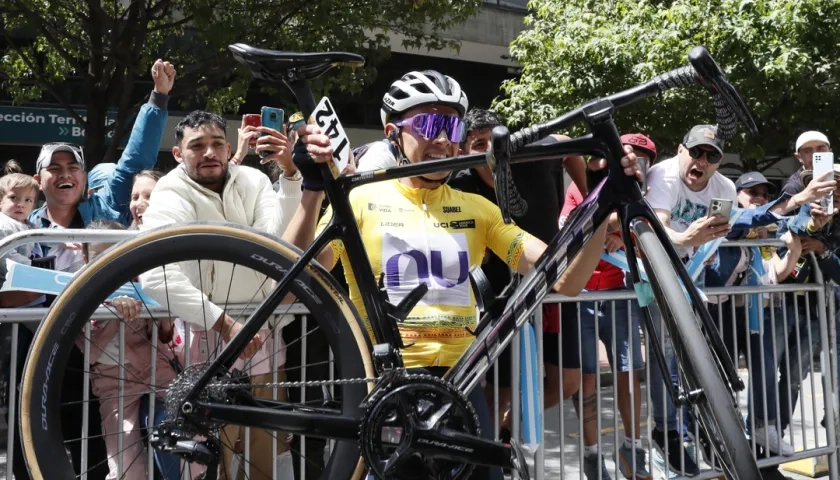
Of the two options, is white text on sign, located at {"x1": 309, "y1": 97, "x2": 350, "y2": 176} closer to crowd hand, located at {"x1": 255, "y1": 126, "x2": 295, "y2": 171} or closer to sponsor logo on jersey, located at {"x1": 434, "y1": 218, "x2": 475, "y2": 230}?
crowd hand, located at {"x1": 255, "y1": 126, "x2": 295, "y2": 171}

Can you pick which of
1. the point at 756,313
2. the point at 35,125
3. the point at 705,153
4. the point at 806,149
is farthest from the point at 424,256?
the point at 35,125

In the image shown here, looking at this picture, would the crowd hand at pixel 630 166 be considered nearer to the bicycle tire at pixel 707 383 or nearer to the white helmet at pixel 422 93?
the bicycle tire at pixel 707 383

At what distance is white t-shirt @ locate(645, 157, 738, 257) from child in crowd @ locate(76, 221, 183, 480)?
294cm

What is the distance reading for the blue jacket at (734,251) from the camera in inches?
210

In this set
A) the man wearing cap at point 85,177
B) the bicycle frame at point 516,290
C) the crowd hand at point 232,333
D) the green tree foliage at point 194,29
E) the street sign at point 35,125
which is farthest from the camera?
the street sign at point 35,125

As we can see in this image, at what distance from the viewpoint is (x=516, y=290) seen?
2.79 metres

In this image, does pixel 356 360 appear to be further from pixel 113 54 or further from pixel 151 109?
pixel 113 54

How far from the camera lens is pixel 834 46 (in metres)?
13.2

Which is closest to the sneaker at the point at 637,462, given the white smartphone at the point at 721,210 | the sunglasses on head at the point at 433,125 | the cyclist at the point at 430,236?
the white smartphone at the point at 721,210

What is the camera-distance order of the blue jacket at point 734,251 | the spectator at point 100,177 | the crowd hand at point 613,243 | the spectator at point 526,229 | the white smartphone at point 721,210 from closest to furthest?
the white smartphone at point 721,210 → the crowd hand at point 613,243 → the spectator at point 526,229 → the spectator at point 100,177 → the blue jacket at point 734,251

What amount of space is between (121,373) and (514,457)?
160 centimetres

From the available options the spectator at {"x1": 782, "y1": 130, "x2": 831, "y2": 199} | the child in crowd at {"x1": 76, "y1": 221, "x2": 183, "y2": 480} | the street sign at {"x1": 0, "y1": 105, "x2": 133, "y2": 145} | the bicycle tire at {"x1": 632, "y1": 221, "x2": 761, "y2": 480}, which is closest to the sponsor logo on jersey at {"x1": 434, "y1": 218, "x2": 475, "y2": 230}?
the bicycle tire at {"x1": 632, "y1": 221, "x2": 761, "y2": 480}

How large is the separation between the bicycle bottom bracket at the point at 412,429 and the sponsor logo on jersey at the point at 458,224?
65 centimetres

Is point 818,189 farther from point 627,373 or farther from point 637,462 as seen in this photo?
point 637,462
